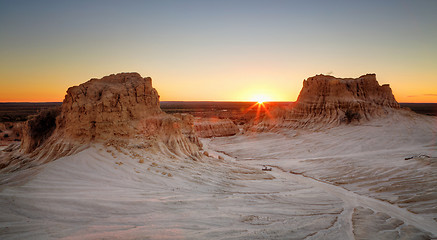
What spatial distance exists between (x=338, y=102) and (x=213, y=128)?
19.3 meters

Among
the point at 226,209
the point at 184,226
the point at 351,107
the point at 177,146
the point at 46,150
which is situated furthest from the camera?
the point at 351,107

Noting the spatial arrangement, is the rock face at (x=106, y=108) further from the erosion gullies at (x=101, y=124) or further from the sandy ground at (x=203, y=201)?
the sandy ground at (x=203, y=201)

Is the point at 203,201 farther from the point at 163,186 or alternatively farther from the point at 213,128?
the point at 213,128

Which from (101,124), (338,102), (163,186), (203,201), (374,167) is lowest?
(374,167)

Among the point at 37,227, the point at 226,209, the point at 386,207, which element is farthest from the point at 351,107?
the point at 37,227

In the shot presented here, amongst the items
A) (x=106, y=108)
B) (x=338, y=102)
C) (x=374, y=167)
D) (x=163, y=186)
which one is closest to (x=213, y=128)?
(x=338, y=102)

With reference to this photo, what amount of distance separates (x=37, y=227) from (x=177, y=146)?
30.8 feet

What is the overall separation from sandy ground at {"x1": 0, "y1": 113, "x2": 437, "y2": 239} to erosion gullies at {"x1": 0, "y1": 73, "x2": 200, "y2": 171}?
51.1 inches

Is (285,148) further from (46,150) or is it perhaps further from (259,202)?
(46,150)

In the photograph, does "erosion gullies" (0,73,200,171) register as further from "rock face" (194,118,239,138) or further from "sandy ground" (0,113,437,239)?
"rock face" (194,118,239,138)

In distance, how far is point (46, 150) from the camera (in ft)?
35.5

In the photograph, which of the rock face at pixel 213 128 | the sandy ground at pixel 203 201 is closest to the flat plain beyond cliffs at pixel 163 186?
the sandy ground at pixel 203 201

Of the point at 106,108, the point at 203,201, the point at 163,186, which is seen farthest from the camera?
the point at 106,108

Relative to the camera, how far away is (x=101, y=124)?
11.3 meters
